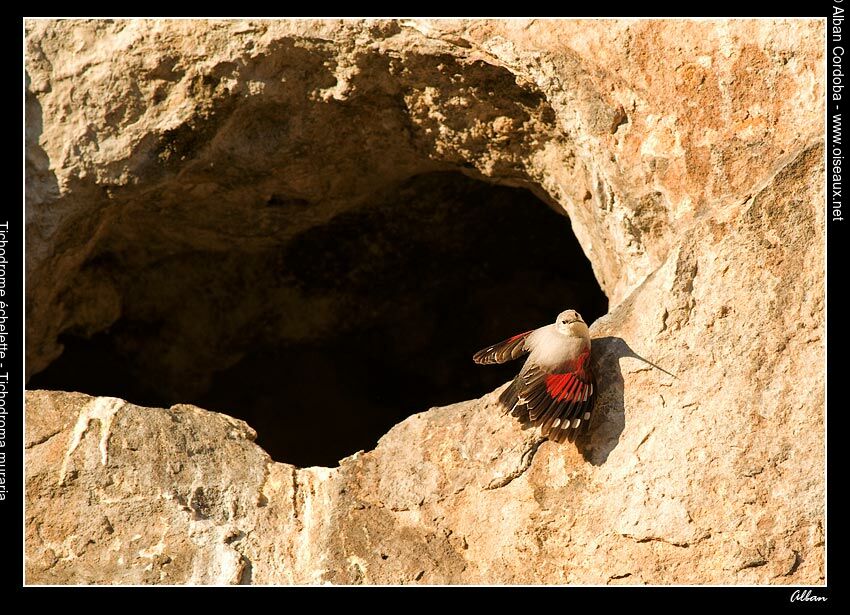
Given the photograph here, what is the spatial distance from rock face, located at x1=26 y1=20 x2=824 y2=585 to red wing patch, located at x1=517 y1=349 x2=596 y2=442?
70 mm

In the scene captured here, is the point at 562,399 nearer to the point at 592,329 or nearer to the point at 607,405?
the point at 607,405

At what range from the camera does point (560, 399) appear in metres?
2.23

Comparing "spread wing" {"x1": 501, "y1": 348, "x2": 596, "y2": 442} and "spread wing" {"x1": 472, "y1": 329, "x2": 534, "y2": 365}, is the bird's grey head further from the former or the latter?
"spread wing" {"x1": 472, "y1": 329, "x2": 534, "y2": 365}

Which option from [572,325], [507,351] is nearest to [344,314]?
[507,351]

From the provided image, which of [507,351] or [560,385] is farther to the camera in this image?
[507,351]

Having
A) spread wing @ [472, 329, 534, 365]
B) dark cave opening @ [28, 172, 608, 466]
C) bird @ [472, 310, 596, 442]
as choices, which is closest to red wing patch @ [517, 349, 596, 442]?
bird @ [472, 310, 596, 442]

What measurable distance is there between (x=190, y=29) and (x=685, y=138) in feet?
4.02

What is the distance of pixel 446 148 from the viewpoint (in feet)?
9.64

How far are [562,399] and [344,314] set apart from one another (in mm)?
1791

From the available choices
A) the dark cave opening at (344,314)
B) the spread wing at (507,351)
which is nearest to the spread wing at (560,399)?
the spread wing at (507,351)

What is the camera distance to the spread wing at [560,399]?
87.7 inches

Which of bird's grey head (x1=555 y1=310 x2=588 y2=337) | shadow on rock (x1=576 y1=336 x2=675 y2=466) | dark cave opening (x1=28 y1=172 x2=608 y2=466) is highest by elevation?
dark cave opening (x1=28 y1=172 x2=608 y2=466)

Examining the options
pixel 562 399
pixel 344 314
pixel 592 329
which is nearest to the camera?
pixel 562 399

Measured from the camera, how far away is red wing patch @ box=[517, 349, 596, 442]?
2.23 metres
